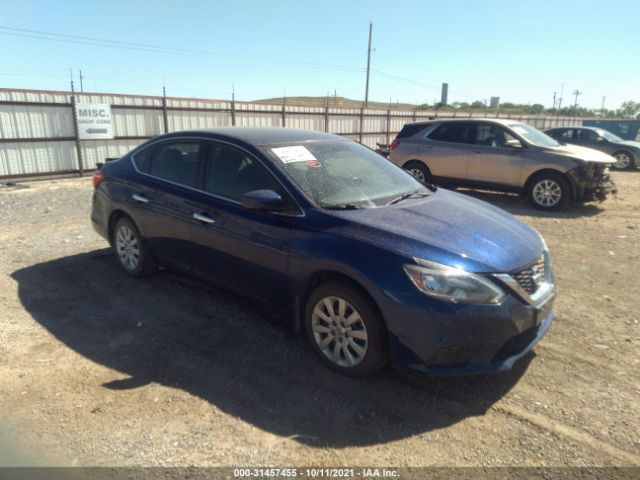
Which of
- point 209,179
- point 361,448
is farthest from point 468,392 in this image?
point 209,179

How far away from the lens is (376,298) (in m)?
2.87

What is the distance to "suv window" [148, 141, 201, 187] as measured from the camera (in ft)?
13.8

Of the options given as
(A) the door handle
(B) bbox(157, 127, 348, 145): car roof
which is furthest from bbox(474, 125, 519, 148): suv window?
(A) the door handle

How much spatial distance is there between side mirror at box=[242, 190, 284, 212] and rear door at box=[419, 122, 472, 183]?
24.0ft

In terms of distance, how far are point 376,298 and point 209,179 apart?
1.95 metres

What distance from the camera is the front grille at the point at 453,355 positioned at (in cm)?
277

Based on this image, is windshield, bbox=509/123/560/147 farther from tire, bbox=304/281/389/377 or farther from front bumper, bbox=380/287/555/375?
tire, bbox=304/281/389/377

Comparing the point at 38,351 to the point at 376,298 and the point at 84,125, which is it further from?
the point at 84,125

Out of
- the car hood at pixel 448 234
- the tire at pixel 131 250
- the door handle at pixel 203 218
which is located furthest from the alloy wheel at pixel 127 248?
the car hood at pixel 448 234

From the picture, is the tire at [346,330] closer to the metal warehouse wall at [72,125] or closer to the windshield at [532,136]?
the windshield at [532,136]

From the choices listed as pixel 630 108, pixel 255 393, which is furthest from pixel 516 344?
pixel 630 108

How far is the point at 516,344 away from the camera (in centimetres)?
295

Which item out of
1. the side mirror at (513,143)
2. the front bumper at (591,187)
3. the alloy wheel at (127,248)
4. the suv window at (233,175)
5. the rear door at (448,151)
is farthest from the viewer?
the rear door at (448,151)

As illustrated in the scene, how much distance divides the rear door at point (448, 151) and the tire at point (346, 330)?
7432 mm
